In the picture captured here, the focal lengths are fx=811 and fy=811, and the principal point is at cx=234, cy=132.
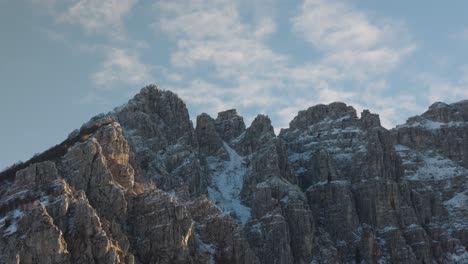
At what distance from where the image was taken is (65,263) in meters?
137

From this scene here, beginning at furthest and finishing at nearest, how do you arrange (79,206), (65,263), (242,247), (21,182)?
(242,247) < (21,182) < (79,206) < (65,263)

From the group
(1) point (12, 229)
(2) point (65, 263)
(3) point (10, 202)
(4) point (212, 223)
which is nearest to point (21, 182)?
(3) point (10, 202)

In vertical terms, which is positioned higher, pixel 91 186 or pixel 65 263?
pixel 91 186

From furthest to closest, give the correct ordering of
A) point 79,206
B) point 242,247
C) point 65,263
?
point 242,247 < point 79,206 < point 65,263

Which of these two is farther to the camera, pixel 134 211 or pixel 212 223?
pixel 212 223

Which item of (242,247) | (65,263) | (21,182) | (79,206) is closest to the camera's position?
(65,263)

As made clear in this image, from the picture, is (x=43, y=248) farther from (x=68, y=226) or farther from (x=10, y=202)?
(x=10, y=202)

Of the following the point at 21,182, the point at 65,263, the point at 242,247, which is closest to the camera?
the point at 65,263

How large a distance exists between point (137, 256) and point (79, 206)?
18.5 m

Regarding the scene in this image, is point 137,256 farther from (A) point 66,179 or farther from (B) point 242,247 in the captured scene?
(B) point 242,247

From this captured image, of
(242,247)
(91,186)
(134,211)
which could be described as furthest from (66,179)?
(242,247)

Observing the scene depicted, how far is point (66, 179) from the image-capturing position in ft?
534

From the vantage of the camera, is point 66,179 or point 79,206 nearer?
point 79,206

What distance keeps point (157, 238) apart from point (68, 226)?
22175mm
